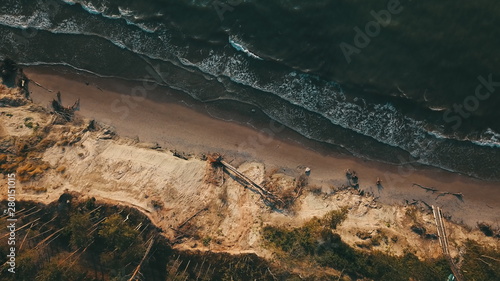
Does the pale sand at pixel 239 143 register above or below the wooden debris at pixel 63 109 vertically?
above

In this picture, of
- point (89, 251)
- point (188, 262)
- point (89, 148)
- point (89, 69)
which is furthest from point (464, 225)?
point (89, 69)

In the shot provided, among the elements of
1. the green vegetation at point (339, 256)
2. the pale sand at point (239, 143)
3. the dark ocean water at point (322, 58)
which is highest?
the dark ocean water at point (322, 58)

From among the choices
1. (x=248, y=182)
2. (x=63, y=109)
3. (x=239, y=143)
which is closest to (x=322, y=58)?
(x=239, y=143)

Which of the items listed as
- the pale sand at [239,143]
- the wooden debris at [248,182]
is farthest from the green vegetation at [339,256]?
the pale sand at [239,143]

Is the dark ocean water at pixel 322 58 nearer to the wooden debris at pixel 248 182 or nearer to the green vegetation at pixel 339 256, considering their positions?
the wooden debris at pixel 248 182

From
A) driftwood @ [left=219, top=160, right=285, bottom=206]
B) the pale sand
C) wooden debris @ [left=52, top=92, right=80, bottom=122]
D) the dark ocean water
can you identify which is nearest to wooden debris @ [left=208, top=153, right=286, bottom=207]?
driftwood @ [left=219, top=160, right=285, bottom=206]
